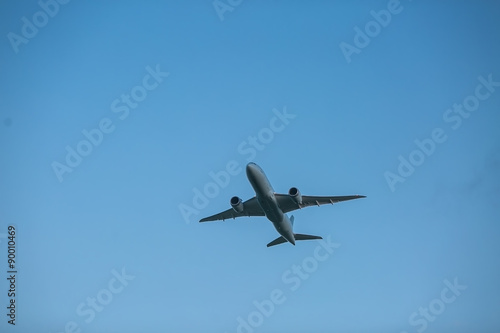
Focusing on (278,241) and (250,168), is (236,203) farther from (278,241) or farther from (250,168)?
(278,241)

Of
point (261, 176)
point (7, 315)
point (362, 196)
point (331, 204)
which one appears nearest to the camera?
point (7, 315)

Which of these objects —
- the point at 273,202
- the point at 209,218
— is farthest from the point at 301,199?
the point at 209,218

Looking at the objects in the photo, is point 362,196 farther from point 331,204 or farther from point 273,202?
point 273,202

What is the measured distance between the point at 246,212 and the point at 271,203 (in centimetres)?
734

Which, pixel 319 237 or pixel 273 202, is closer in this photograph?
pixel 273 202

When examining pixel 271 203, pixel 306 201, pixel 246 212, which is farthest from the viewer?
pixel 246 212

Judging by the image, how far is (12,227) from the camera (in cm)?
4522

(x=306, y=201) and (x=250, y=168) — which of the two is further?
(x=306, y=201)

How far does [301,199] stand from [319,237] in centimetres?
883

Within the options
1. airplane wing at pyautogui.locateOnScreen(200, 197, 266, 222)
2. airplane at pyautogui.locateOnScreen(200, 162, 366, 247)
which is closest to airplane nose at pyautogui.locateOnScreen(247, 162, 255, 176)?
airplane at pyautogui.locateOnScreen(200, 162, 366, 247)

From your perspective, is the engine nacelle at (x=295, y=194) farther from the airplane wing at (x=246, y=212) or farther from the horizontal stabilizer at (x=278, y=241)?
the horizontal stabilizer at (x=278, y=241)

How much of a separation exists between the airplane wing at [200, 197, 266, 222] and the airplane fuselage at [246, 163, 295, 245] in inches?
109

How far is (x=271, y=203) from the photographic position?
185ft

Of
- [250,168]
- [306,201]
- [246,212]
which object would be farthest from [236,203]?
[250,168]
